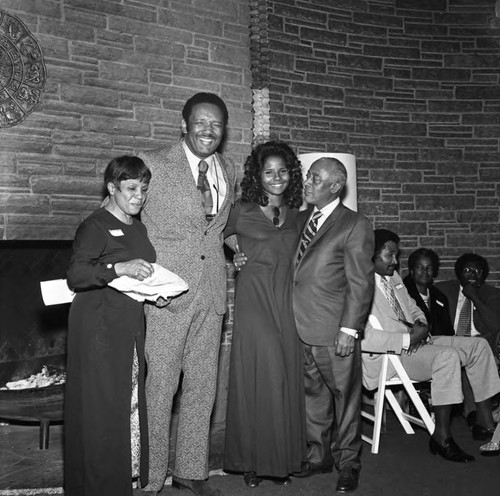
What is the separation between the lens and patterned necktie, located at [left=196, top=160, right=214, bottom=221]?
3359 mm

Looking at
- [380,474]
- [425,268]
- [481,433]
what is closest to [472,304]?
[425,268]

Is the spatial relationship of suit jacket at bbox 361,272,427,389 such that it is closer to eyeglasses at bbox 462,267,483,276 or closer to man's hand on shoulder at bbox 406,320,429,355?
man's hand on shoulder at bbox 406,320,429,355

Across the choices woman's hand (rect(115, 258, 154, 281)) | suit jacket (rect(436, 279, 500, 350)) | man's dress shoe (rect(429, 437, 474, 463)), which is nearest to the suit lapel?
woman's hand (rect(115, 258, 154, 281))

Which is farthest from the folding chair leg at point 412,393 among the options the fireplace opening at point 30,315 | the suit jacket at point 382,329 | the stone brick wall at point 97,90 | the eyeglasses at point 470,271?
the fireplace opening at point 30,315

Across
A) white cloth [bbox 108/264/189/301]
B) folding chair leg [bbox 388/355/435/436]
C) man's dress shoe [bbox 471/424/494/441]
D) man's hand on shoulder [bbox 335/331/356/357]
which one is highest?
white cloth [bbox 108/264/189/301]

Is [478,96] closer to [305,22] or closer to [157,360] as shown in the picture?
[305,22]

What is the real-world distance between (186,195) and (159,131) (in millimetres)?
1668

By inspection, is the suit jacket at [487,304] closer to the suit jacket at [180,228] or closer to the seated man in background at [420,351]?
the seated man in background at [420,351]

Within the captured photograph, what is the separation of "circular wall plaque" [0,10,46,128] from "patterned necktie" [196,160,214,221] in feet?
4.85

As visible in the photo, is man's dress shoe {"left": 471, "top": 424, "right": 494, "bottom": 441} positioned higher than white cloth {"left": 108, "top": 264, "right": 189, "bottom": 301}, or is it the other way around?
white cloth {"left": 108, "top": 264, "right": 189, "bottom": 301}

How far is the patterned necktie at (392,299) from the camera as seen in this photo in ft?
14.4

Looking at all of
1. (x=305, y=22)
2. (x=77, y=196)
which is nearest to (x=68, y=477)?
(x=77, y=196)

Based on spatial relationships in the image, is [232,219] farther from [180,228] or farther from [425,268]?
[425,268]

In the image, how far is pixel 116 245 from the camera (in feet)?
9.65
